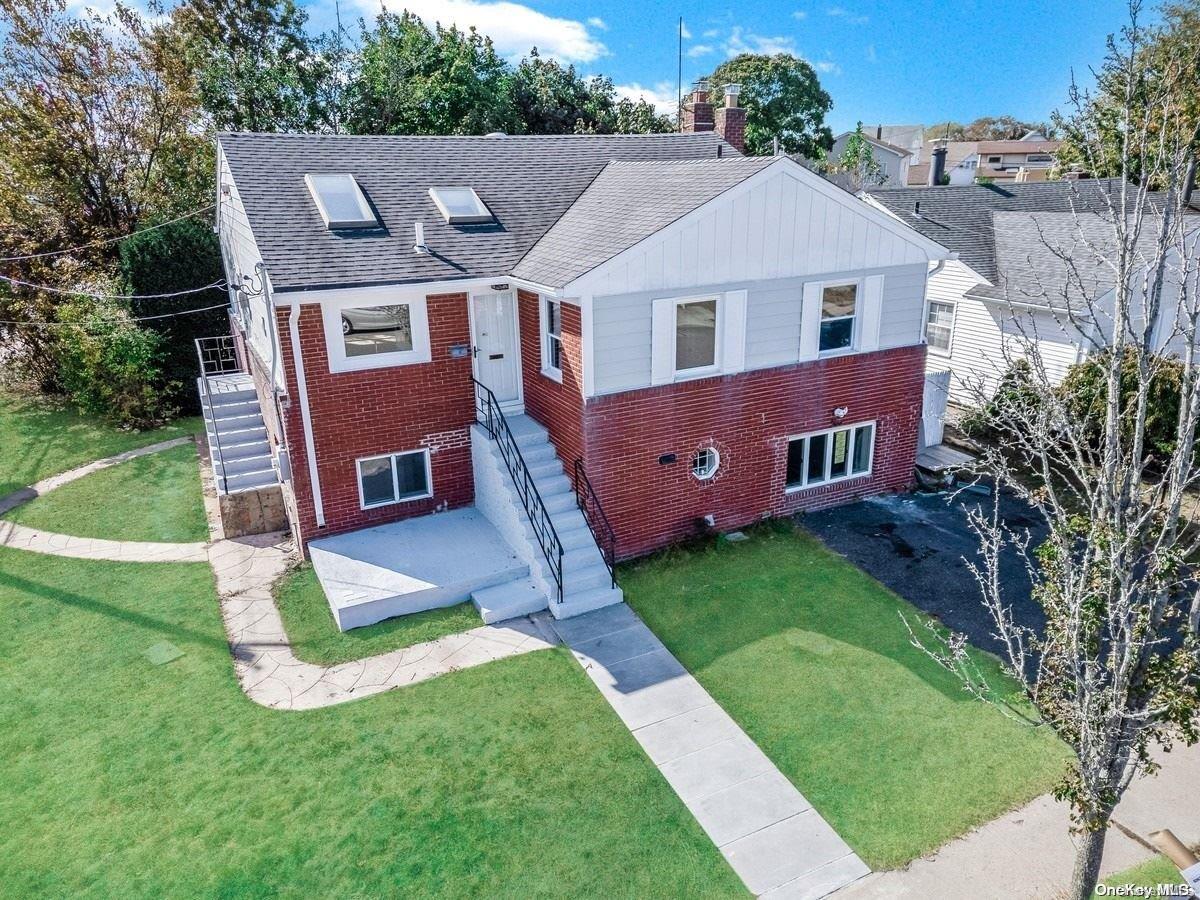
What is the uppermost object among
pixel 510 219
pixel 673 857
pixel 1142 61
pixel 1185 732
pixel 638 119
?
pixel 638 119

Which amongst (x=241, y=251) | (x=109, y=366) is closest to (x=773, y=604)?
(x=241, y=251)

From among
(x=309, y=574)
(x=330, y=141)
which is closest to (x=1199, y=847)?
(x=309, y=574)

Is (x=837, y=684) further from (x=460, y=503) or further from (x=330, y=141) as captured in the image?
(x=330, y=141)

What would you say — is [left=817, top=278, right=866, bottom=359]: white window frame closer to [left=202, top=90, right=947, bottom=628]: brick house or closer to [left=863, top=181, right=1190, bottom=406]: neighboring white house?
[left=202, top=90, right=947, bottom=628]: brick house

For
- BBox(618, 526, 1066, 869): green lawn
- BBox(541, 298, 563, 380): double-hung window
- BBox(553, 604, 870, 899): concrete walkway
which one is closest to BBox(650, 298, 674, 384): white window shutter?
BBox(541, 298, 563, 380): double-hung window

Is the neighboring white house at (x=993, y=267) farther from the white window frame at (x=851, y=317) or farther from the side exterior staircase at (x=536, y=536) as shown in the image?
the side exterior staircase at (x=536, y=536)

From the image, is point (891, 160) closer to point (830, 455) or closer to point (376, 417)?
point (830, 455)
